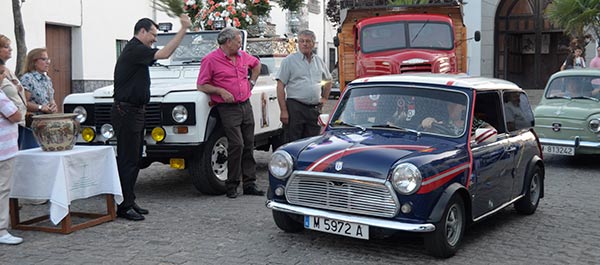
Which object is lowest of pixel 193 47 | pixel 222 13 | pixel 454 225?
pixel 454 225

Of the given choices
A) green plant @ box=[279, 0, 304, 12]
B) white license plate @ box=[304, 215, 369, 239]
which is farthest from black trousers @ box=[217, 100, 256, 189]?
green plant @ box=[279, 0, 304, 12]

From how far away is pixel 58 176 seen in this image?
622 centimetres

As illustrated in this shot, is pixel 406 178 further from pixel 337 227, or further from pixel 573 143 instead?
pixel 573 143

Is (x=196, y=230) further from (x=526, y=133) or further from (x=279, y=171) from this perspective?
(x=526, y=133)

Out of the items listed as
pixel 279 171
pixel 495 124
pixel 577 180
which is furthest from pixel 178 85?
pixel 577 180

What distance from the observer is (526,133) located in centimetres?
738

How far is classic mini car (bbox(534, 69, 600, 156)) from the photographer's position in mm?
10680

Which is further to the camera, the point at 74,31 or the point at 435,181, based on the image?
the point at 74,31

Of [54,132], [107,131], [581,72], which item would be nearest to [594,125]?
[581,72]

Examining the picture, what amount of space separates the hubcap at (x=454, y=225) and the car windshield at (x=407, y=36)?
9.05m

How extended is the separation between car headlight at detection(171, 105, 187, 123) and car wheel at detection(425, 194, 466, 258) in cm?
343

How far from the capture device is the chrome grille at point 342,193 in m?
5.41

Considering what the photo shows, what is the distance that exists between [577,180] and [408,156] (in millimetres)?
5318

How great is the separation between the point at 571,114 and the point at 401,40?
14.8 ft
